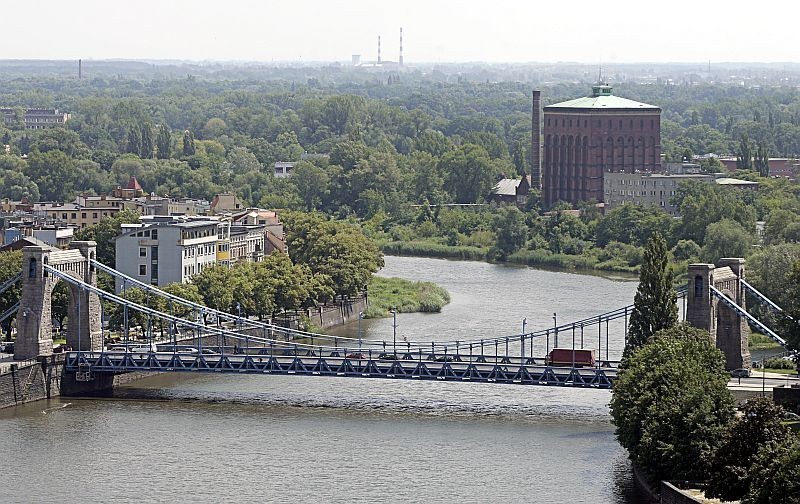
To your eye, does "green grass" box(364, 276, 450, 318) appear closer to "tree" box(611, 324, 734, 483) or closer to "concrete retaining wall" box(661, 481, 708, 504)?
"tree" box(611, 324, 734, 483)

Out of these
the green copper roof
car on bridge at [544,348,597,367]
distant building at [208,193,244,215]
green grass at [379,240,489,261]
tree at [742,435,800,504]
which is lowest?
green grass at [379,240,489,261]

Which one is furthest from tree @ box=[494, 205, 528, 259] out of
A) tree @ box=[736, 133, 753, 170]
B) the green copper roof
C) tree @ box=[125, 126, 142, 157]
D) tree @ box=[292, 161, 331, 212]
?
tree @ box=[125, 126, 142, 157]

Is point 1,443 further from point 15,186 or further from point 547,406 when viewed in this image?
point 15,186

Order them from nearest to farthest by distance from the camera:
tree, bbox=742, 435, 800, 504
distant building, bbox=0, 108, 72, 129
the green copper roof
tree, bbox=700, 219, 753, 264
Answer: tree, bbox=742, 435, 800, 504 → tree, bbox=700, 219, 753, 264 → the green copper roof → distant building, bbox=0, 108, 72, 129

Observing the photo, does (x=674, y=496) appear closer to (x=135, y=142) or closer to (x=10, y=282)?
(x=10, y=282)

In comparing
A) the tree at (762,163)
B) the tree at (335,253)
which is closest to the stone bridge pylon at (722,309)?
the tree at (335,253)

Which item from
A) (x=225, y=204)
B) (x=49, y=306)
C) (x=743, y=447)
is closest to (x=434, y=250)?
(x=225, y=204)
